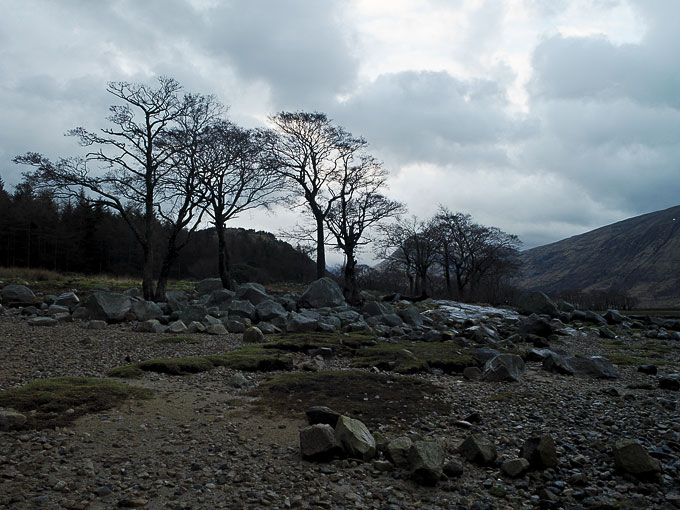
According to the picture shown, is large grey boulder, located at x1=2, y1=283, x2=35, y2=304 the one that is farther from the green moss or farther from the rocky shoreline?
the rocky shoreline

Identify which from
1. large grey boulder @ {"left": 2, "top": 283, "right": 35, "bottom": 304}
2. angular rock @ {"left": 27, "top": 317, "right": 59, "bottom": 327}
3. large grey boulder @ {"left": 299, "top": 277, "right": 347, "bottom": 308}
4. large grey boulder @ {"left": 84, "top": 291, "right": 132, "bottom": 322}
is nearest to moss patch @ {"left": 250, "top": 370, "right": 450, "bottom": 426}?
angular rock @ {"left": 27, "top": 317, "right": 59, "bottom": 327}

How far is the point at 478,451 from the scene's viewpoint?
3.89 m

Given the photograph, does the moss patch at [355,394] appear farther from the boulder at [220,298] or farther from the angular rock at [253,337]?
the boulder at [220,298]

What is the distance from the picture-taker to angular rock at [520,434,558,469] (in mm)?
3785

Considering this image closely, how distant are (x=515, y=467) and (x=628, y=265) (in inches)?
7097

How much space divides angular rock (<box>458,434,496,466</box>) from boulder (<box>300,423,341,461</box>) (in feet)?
3.77

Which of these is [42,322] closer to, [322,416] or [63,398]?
[63,398]

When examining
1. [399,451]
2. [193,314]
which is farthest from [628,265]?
[399,451]

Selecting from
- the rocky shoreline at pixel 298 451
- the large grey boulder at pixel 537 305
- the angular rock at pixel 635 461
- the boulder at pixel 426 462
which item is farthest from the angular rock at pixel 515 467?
the large grey boulder at pixel 537 305

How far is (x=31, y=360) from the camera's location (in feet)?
22.8

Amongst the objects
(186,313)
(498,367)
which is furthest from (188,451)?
(186,313)

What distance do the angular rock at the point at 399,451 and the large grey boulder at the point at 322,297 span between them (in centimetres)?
1674

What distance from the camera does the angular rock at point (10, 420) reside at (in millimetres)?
3914

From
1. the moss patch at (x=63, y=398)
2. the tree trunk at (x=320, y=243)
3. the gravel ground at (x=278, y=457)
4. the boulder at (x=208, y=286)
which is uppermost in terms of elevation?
the tree trunk at (x=320, y=243)
